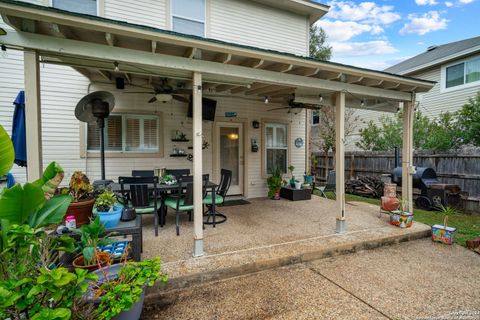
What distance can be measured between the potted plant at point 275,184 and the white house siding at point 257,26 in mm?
3577

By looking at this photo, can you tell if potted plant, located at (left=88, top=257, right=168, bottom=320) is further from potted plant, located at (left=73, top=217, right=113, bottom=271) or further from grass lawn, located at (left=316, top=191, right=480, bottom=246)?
grass lawn, located at (left=316, top=191, right=480, bottom=246)

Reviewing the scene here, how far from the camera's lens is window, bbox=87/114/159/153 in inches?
215

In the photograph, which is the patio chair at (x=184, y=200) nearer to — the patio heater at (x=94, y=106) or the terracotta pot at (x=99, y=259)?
the terracotta pot at (x=99, y=259)

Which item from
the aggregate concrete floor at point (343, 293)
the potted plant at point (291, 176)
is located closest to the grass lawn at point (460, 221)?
the aggregate concrete floor at point (343, 293)

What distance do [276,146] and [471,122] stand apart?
17.2ft

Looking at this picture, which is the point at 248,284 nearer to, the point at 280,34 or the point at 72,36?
the point at 72,36

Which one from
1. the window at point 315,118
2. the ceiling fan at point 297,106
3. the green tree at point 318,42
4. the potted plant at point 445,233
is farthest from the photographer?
the green tree at point 318,42

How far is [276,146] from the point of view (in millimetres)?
7387

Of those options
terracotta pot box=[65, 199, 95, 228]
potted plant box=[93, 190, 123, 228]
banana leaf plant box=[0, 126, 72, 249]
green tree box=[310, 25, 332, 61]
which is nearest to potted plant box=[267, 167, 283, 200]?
potted plant box=[93, 190, 123, 228]

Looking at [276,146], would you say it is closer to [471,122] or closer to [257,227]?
[257,227]

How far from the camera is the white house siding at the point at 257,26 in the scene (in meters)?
6.34

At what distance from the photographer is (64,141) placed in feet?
17.1

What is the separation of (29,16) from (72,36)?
47cm

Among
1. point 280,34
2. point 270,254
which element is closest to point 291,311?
point 270,254
